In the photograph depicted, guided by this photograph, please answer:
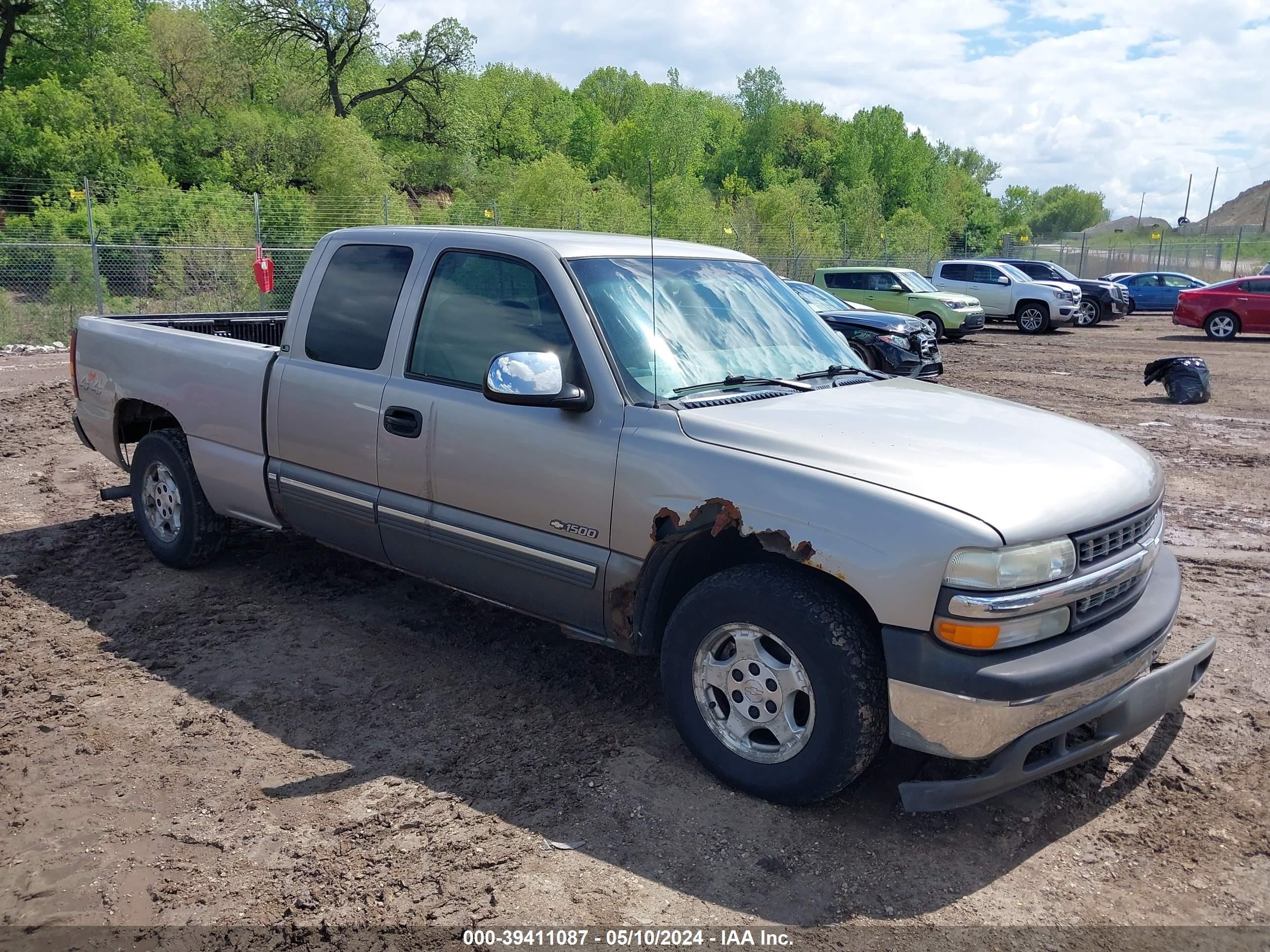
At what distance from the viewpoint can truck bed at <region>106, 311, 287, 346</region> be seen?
6512 mm

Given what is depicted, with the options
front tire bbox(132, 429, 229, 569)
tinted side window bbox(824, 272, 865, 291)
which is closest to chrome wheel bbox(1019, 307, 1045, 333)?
tinted side window bbox(824, 272, 865, 291)

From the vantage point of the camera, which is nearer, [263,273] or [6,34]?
[263,273]

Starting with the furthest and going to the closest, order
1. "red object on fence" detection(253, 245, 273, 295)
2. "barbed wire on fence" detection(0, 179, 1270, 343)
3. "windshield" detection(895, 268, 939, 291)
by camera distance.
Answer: "windshield" detection(895, 268, 939, 291) < "barbed wire on fence" detection(0, 179, 1270, 343) < "red object on fence" detection(253, 245, 273, 295)

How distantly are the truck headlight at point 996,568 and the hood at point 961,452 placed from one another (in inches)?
1.8

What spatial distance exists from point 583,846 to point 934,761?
1.37 m

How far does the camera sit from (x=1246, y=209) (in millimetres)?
165125

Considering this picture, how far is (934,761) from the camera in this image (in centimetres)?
373

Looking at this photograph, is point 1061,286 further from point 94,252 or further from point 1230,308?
point 94,252

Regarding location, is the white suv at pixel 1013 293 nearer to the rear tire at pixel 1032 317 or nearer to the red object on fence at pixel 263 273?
the rear tire at pixel 1032 317

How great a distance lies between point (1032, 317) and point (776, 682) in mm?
25290

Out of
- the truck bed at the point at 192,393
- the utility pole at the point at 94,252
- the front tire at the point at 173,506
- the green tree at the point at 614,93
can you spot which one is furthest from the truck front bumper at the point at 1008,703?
the green tree at the point at 614,93

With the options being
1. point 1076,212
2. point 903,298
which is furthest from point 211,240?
point 1076,212

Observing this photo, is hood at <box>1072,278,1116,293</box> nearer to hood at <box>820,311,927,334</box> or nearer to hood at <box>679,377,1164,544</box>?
hood at <box>820,311,927,334</box>

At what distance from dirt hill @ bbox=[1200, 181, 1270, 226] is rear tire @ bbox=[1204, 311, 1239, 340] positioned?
147598 mm
